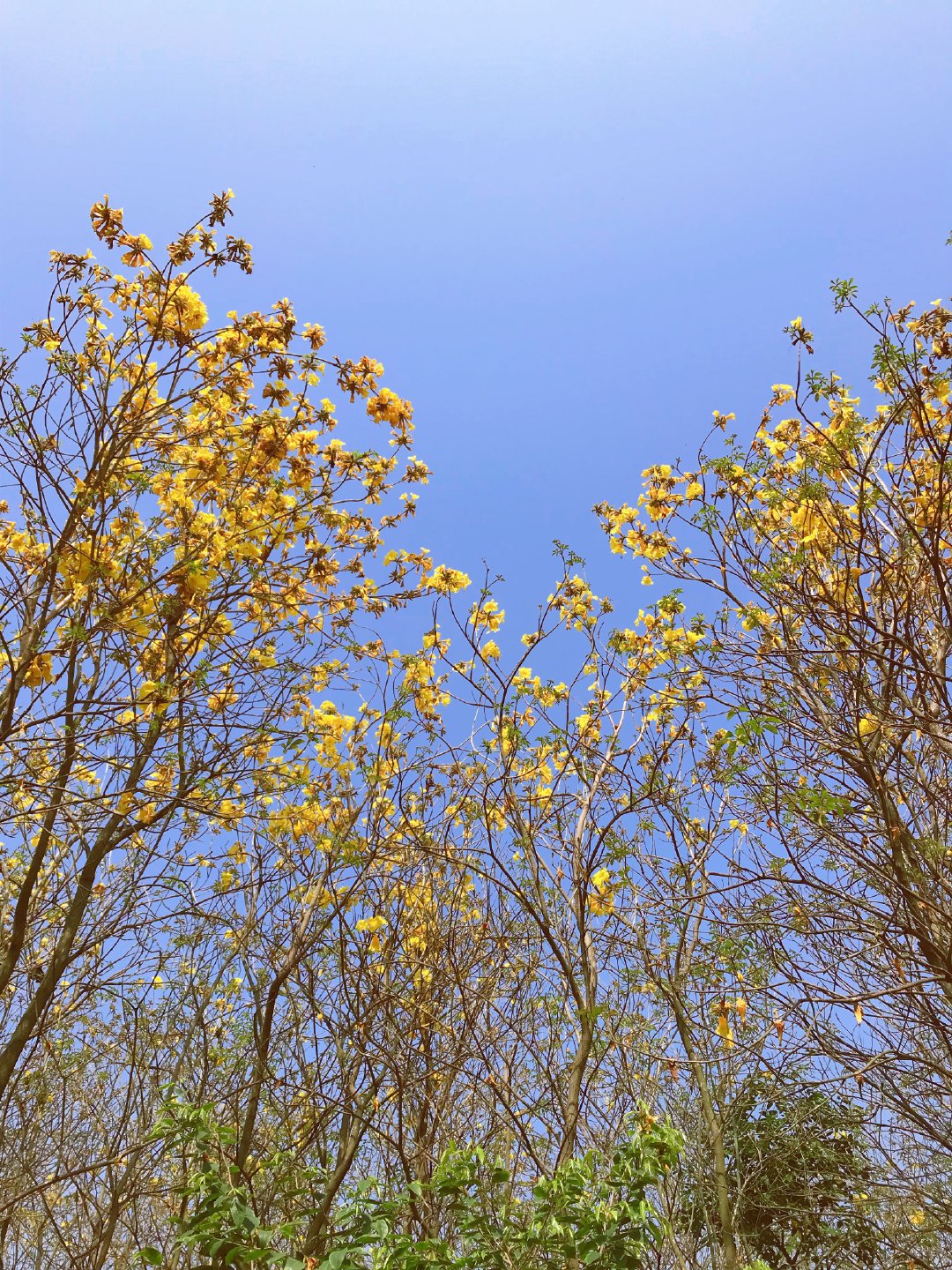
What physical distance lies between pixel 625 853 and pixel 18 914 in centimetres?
276

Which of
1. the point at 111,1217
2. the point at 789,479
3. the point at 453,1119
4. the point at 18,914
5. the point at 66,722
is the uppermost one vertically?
the point at 789,479

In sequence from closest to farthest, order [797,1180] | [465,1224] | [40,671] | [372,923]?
[465,1224] < [40,671] < [372,923] < [797,1180]

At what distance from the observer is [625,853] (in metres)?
4.27

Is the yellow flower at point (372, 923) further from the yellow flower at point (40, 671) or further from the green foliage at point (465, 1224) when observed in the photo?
the yellow flower at point (40, 671)

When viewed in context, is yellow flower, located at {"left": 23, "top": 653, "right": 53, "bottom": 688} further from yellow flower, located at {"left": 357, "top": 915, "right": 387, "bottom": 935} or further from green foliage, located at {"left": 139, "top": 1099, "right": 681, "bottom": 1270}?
yellow flower, located at {"left": 357, "top": 915, "right": 387, "bottom": 935}

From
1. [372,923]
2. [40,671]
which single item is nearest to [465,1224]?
[372,923]

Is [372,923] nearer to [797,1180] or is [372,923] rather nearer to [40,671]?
[40,671]

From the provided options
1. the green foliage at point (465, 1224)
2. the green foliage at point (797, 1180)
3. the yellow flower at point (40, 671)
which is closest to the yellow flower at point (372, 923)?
the green foliage at point (465, 1224)

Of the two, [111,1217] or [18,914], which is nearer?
[18,914]

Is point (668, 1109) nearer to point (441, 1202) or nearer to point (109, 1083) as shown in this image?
point (441, 1202)

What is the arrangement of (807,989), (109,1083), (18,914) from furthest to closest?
(109,1083), (807,989), (18,914)

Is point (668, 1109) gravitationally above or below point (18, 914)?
below

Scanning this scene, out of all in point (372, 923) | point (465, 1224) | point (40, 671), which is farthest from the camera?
point (372, 923)

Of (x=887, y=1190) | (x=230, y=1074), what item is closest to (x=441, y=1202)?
(x=230, y=1074)
